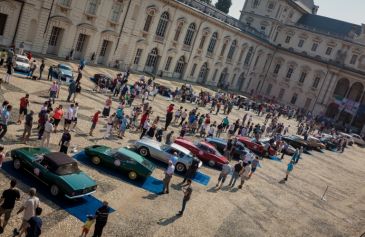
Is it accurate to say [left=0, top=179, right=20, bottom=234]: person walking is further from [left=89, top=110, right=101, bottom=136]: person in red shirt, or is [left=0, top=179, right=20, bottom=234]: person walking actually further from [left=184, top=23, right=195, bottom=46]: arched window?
[left=184, top=23, right=195, bottom=46]: arched window

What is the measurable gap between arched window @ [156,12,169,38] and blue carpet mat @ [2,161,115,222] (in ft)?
120

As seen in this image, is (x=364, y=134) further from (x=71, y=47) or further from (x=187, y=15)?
(x=71, y=47)

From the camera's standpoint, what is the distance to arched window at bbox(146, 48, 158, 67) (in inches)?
1982

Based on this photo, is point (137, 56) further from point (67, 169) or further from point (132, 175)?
point (67, 169)

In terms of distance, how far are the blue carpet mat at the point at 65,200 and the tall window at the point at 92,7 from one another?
2732cm


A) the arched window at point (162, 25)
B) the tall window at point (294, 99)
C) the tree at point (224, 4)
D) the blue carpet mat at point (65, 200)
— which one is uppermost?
the tree at point (224, 4)

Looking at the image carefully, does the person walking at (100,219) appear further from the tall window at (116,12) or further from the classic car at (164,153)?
the tall window at (116,12)

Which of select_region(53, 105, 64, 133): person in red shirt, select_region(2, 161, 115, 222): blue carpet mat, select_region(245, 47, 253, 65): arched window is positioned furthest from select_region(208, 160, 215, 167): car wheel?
select_region(245, 47, 253, 65): arched window

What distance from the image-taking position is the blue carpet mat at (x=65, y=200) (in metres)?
13.9

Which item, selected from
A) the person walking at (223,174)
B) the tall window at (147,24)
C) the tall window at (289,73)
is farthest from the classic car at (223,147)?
the tall window at (289,73)

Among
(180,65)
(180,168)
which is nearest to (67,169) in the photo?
(180,168)

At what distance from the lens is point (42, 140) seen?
57.7ft

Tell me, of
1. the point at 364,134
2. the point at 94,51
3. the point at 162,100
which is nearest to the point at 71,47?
the point at 94,51

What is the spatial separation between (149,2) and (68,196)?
3552cm
